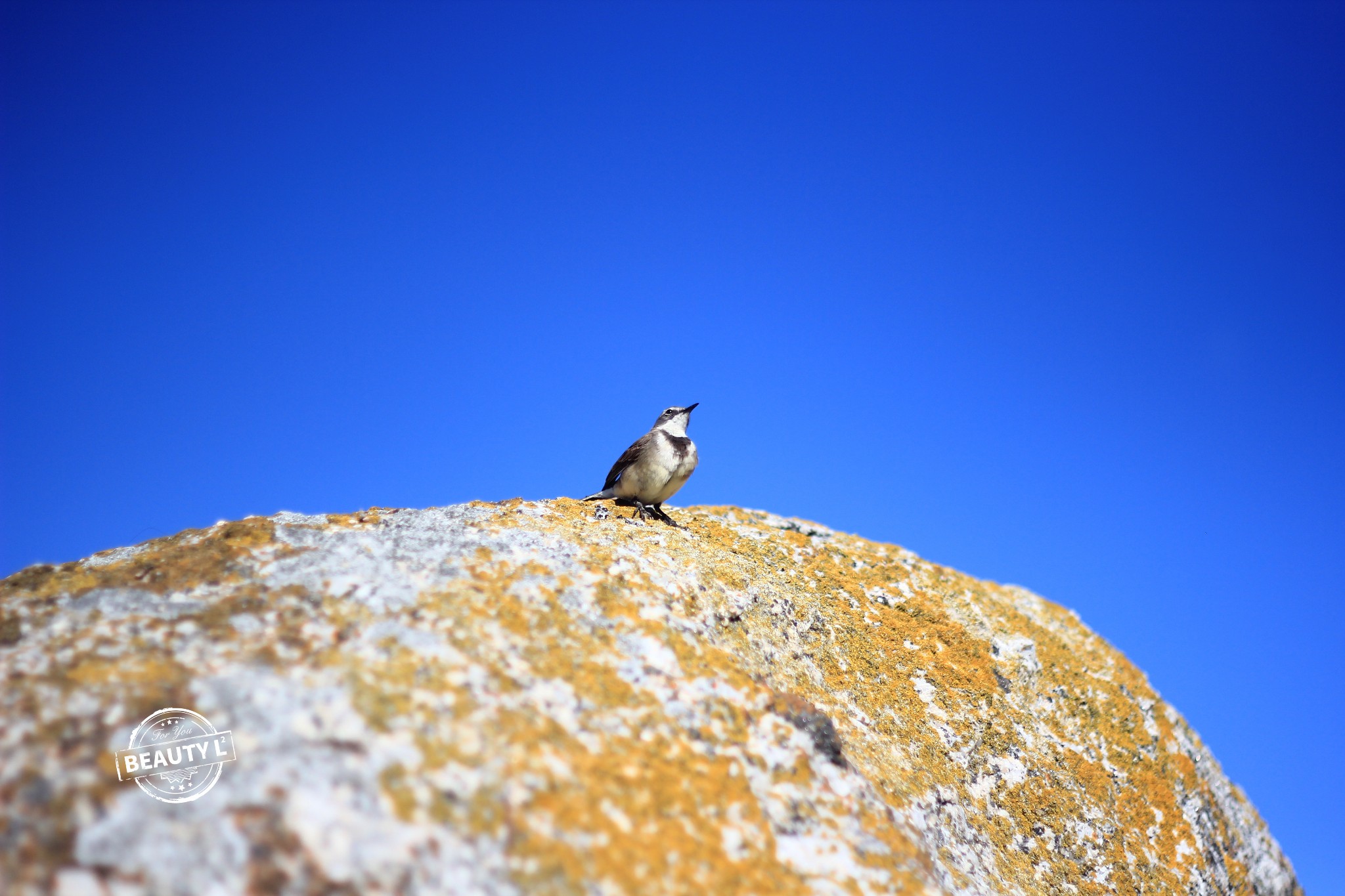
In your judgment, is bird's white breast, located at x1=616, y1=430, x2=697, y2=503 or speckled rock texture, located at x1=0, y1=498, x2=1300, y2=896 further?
bird's white breast, located at x1=616, y1=430, x2=697, y2=503

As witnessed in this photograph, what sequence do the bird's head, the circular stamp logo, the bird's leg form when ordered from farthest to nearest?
1. the bird's head
2. the bird's leg
3. the circular stamp logo

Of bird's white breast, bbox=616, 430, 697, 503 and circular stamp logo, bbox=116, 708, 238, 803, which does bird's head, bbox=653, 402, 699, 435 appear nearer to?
bird's white breast, bbox=616, 430, 697, 503

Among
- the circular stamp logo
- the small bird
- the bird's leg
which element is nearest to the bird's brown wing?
the small bird

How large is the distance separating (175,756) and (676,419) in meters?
9.60

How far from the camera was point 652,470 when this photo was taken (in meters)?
10.7

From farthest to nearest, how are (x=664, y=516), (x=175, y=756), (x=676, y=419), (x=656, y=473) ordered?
1. (x=676, y=419)
2. (x=656, y=473)
3. (x=664, y=516)
4. (x=175, y=756)

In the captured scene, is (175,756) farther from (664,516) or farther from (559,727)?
(664,516)

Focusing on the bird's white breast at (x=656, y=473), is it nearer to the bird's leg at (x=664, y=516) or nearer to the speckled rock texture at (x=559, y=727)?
the bird's leg at (x=664, y=516)

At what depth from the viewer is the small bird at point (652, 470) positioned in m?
10.7

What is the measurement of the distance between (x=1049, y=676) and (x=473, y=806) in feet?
23.5

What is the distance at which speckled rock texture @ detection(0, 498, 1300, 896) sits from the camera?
3.59 metres

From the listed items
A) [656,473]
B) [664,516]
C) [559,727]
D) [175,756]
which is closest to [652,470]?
[656,473]

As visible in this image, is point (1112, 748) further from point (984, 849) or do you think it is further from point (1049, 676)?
point (984, 849)

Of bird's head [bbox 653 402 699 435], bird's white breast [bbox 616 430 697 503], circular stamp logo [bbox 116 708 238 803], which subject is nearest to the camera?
circular stamp logo [bbox 116 708 238 803]
